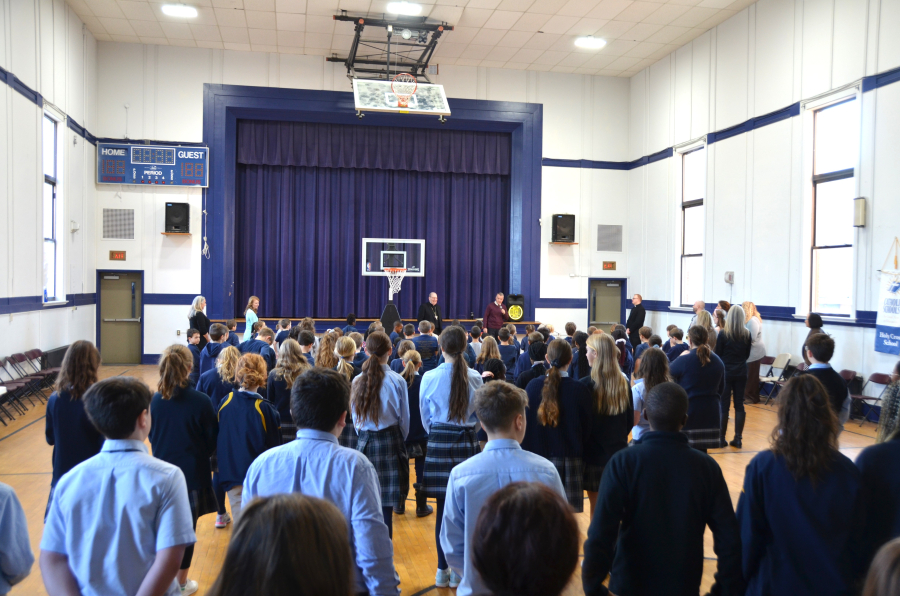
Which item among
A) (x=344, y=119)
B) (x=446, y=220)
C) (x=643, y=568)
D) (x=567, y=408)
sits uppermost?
(x=344, y=119)

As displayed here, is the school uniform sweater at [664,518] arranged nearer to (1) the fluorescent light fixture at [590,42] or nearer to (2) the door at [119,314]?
(1) the fluorescent light fixture at [590,42]

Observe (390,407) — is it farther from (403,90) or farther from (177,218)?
(177,218)

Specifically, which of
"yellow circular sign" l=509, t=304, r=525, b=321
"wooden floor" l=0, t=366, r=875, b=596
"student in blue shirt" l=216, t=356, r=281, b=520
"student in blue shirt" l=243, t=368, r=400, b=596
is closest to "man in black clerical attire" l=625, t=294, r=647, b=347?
"yellow circular sign" l=509, t=304, r=525, b=321

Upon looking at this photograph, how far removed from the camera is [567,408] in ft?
12.3

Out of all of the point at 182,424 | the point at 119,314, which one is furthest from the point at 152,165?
the point at 182,424

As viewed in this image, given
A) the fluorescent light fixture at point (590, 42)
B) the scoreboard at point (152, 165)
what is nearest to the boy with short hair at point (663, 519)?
the fluorescent light fixture at point (590, 42)

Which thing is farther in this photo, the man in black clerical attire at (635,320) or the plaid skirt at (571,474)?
the man in black clerical attire at (635,320)

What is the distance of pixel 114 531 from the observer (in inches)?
74.7

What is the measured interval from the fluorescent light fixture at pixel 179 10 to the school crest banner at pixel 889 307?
1173 centimetres

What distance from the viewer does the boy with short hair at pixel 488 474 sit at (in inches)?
87.7

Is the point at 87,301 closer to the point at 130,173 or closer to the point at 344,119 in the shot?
the point at 130,173

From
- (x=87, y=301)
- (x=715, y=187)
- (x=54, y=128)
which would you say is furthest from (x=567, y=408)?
(x=87, y=301)

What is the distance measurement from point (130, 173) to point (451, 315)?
25.4 ft

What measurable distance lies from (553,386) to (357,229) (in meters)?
11.8
